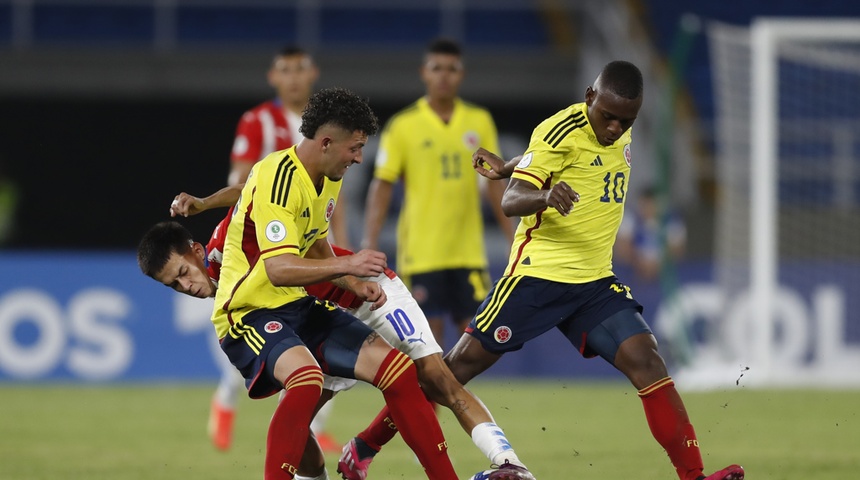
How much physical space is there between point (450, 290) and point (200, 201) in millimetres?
3158

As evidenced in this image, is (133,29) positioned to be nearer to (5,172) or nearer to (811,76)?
(5,172)

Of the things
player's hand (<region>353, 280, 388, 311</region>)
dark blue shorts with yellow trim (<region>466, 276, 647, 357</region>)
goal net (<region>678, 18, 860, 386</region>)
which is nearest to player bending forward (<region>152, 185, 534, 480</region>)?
player's hand (<region>353, 280, 388, 311</region>)

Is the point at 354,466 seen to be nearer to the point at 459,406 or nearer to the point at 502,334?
the point at 459,406

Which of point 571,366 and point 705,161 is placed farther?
point 705,161

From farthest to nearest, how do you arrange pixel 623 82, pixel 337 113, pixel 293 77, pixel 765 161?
pixel 765 161 < pixel 293 77 < pixel 623 82 < pixel 337 113

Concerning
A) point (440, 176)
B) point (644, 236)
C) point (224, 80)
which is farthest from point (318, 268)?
point (224, 80)

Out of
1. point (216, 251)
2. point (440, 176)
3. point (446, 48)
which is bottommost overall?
point (216, 251)

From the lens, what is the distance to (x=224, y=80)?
18219 mm

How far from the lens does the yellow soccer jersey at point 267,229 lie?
5.79 m

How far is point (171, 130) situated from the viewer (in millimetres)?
18812

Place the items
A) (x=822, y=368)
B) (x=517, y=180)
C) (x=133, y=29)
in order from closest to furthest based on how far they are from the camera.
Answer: (x=517, y=180) → (x=822, y=368) → (x=133, y=29)

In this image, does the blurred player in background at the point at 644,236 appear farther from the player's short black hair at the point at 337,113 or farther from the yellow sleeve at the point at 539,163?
the player's short black hair at the point at 337,113

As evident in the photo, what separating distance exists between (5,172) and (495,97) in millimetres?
6679

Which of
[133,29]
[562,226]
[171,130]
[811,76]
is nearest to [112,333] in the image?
[171,130]
